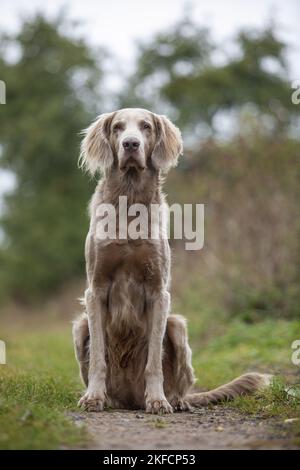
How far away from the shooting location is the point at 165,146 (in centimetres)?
604

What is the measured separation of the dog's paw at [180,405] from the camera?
5.84 meters

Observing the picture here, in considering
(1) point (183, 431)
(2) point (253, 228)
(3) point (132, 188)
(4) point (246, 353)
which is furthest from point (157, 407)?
(2) point (253, 228)

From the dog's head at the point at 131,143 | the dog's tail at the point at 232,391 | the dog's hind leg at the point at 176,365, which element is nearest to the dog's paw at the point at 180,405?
the dog's hind leg at the point at 176,365

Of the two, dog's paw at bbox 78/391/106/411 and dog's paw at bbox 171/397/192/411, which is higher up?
dog's paw at bbox 78/391/106/411

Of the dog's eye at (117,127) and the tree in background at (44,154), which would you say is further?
the tree in background at (44,154)

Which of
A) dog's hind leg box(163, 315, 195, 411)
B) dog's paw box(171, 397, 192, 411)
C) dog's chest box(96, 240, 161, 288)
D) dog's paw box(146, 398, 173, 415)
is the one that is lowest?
dog's paw box(171, 397, 192, 411)

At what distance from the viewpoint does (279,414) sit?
501 centimetres

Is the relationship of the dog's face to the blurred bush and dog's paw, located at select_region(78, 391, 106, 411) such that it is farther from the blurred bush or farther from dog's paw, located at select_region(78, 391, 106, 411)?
the blurred bush

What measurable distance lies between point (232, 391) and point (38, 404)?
1853 millimetres

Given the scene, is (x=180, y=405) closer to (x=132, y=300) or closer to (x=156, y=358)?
(x=156, y=358)

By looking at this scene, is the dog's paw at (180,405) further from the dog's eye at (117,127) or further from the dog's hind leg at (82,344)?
the dog's eye at (117,127)

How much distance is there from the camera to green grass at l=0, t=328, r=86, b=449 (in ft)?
12.6

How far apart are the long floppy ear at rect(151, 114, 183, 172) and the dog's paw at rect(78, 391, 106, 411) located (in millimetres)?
1844

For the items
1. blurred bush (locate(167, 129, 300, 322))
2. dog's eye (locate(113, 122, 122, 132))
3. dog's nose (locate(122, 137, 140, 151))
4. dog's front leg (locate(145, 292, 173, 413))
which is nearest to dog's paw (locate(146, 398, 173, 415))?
dog's front leg (locate(145, 292, 173, 413))
